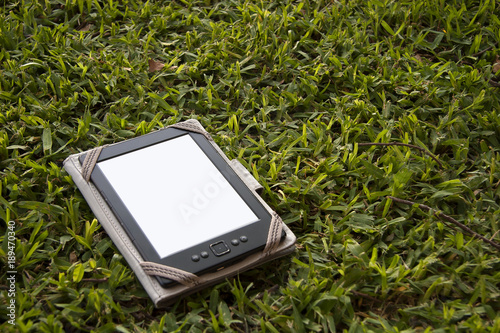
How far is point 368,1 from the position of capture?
9.71 ft

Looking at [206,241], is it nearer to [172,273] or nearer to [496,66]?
[172,273]

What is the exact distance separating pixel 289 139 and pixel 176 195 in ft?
2.04

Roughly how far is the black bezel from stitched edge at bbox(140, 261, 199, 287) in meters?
0.02

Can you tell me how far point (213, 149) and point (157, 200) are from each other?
35 cm

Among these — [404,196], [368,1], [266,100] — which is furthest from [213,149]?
[368,1]

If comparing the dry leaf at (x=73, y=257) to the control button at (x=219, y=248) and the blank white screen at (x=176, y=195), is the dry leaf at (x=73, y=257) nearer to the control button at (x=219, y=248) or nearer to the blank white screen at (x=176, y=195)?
the blank white screen at (x=176, y=195)

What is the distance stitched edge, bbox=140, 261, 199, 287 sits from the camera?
5.66ft

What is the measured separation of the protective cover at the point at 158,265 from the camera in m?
1.74

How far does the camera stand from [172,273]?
1729mm

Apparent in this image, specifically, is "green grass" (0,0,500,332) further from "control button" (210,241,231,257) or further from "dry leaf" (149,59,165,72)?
"control button" (210,241,231,257)

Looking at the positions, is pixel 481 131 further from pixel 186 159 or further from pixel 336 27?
pixel 186 159

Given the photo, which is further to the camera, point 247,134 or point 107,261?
point 247,134

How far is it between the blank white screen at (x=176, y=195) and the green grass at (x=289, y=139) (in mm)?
174

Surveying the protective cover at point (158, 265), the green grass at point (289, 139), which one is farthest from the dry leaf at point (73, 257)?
the protective cover at point (158, 265)
